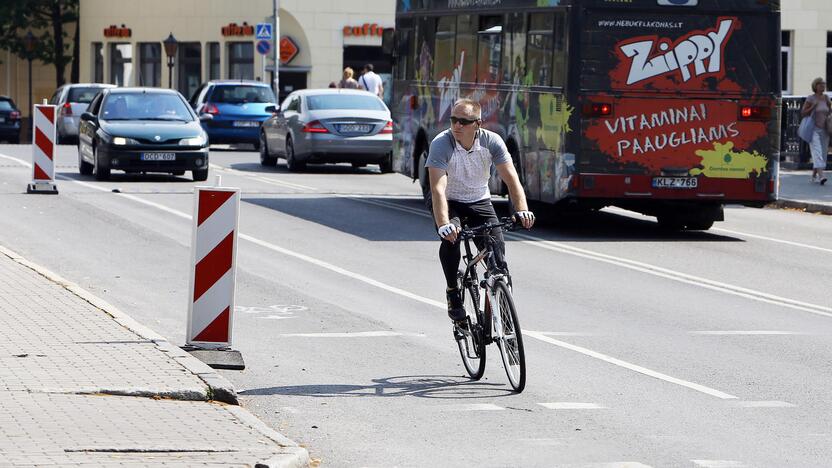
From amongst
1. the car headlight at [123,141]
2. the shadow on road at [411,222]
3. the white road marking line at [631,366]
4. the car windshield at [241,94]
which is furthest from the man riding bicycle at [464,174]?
the car windshield at [241,94]

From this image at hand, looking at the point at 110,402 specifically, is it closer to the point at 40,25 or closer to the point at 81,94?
the point at 81,94

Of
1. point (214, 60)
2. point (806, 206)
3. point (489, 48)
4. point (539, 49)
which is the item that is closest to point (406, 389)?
point (539, 49)

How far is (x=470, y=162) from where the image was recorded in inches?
380

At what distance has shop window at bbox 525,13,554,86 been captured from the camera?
62.0 ft

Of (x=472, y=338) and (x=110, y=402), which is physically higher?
(x=472, y=338)

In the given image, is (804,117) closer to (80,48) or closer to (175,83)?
(175,83)

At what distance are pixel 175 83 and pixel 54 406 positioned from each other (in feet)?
176

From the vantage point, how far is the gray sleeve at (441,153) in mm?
9547

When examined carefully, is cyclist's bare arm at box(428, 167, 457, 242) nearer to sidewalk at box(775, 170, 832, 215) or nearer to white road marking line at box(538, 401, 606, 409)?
white road marking line at box(538, 401, 606, 409)

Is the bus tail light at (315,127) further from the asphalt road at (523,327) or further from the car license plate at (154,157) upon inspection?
the asphalt road at (523,327)

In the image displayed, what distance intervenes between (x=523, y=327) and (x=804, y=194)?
1542cm

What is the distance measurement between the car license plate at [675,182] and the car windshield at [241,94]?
21.1 m

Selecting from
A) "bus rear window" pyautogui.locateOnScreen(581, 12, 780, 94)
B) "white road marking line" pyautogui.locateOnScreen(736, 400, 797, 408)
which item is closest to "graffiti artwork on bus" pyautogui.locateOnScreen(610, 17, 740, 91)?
"bus rear window" pyautogui.locateOnScreen(581, 12, 780, 94)

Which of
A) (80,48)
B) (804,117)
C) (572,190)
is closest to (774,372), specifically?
(572,190)
